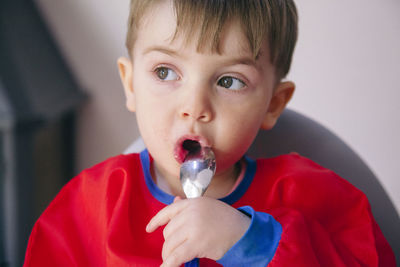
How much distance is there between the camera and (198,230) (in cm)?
49

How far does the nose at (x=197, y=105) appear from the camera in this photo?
542mm

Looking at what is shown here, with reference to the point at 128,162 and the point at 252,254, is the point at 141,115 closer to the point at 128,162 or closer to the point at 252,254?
the point at 128,162

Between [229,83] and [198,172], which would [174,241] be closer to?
[198,172]

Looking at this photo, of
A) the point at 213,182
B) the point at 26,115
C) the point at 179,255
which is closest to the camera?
the point at 179,255

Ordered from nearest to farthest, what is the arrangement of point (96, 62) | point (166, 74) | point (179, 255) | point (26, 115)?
point (179, 255), point (166, 74), point (26, 115), point (96, 62)

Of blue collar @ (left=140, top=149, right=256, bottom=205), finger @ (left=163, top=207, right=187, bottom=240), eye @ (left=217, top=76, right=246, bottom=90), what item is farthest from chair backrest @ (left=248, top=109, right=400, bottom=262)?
finger @ (left=163, top=207, right=187, bottom=240)

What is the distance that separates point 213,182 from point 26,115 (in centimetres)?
58

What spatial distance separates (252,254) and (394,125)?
745mm

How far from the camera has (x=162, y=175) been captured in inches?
27.7

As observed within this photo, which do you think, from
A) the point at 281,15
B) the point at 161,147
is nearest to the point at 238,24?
the point at 281,15

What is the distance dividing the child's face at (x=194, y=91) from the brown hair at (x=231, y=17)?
0.01 meters

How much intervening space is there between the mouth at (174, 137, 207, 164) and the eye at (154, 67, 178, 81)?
0.29 feet

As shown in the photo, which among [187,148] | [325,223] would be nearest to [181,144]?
[187,148]

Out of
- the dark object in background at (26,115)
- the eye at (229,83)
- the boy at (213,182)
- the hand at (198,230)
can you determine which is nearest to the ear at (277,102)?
the boy at (213,182)
